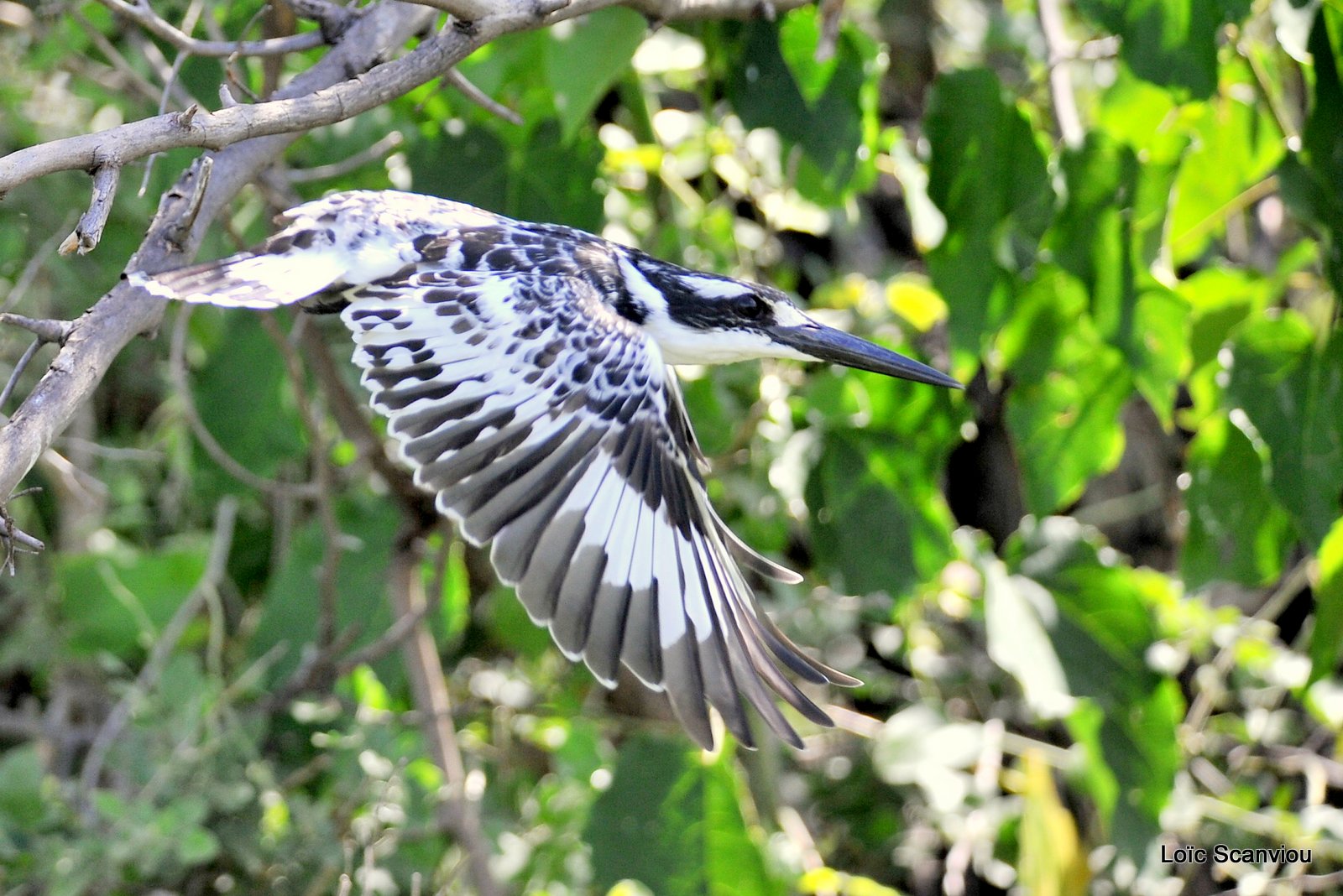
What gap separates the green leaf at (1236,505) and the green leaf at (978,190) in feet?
1.07

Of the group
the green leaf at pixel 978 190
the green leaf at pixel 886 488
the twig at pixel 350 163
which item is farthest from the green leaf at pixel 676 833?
the twig at pixel 350 163

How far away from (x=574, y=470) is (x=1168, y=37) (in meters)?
0.80

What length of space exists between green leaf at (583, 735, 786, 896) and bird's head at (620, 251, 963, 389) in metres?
0.61

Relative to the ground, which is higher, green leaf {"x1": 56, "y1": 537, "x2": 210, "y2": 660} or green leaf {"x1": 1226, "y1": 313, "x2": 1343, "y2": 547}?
green leaf {"x1": 1226, "y1": 313, "x2": 1343, "y2": 547}

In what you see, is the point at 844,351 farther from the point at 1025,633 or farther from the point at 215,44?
the point at 215,44

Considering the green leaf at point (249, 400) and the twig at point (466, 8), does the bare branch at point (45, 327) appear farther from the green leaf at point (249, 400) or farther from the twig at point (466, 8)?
the green leaf at point (249, 400)

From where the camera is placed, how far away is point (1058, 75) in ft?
5.98

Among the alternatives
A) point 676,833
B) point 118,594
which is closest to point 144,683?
point 118,594

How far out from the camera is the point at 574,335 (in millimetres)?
1405

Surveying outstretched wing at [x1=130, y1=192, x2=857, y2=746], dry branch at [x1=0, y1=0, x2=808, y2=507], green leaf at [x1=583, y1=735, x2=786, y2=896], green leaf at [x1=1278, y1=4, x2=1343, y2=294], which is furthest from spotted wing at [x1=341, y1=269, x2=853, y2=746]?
green leaf at [x1=1278, y1=4, x2=1343, y2=294]

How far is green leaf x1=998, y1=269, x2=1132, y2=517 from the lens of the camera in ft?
5.70

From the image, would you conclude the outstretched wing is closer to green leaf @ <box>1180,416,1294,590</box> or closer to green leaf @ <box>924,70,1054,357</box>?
green leaf @ <box>924,70,1054,357</box>
